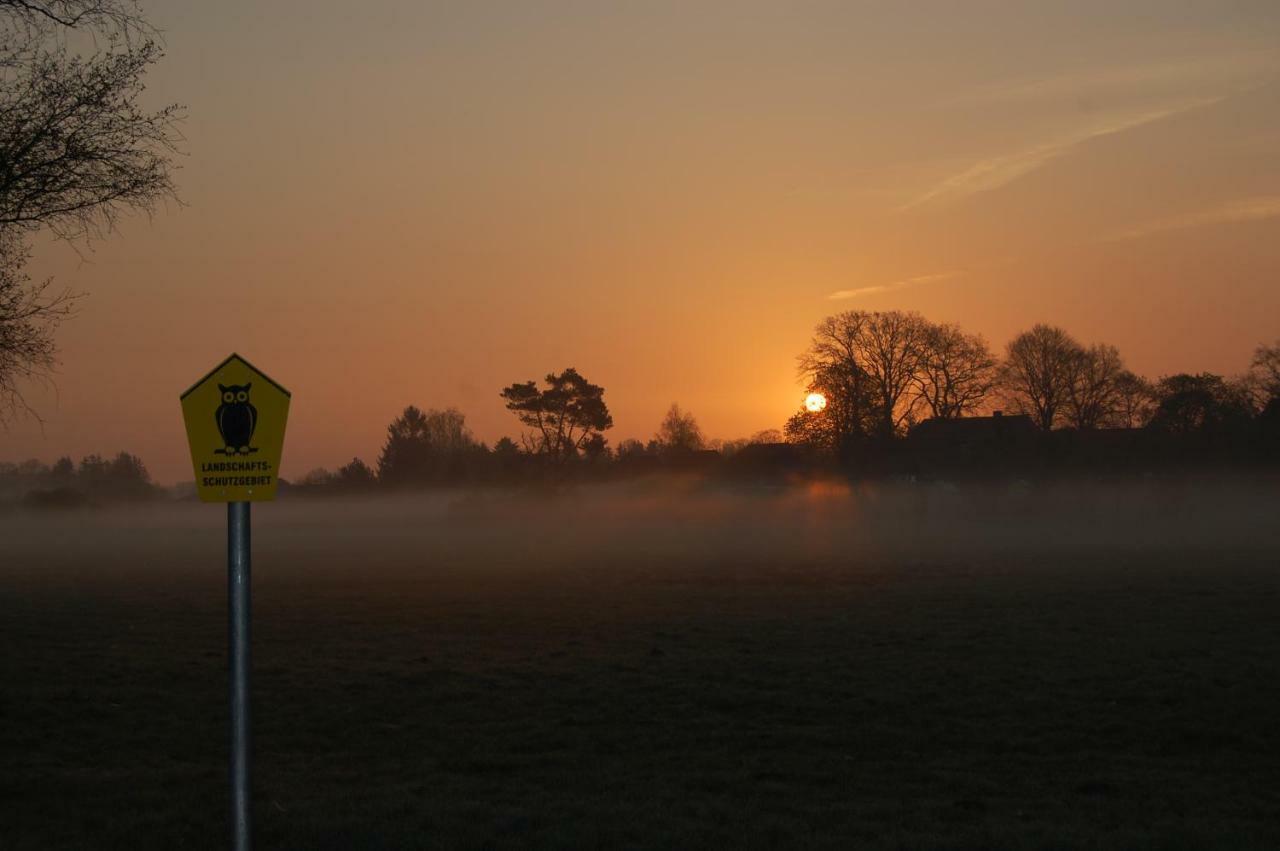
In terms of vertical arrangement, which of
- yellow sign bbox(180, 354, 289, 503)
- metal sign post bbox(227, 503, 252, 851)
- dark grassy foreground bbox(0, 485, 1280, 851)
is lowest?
dark grassy foreground bbox(0, 485, 1280, 851)

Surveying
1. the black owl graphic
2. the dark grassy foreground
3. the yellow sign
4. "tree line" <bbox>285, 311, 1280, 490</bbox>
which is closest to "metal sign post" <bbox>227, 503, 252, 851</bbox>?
the yellow sign

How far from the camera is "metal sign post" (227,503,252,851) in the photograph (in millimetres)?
5305

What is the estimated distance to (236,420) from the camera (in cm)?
534

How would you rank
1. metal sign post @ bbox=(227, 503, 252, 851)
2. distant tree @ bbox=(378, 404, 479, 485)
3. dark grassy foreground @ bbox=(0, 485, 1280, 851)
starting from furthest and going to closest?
1. distant tree @ bbox=(378, 404, 479, 485)
2. dark grassy foreground @ bbox=(0, 485, 1280, 851)
3. metal sign post @ bbox=(227, 503, 252, 851)

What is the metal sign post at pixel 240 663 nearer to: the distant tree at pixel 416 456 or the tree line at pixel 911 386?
the tree line at pixel 911 386

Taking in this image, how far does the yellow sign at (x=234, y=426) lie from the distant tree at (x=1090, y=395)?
3852 inches

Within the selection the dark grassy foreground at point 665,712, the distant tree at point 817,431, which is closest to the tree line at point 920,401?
the distant tree at point 817,431

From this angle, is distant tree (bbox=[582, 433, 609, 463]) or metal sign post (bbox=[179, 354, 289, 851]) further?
distant tree (bbox=[582, 433, 609, 463])

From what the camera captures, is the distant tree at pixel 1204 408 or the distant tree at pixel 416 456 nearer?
the distant tree at pixel 1204 408

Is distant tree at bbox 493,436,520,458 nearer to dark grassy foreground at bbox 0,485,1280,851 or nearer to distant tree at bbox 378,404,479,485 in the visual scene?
distant tree at bbox 378,404,479,485

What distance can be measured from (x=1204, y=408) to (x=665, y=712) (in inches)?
3032

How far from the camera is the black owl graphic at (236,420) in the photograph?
5.32 m

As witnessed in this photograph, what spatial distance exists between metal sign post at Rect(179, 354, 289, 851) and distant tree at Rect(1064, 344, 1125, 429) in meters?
97.8

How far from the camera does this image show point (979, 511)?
82.4 m
